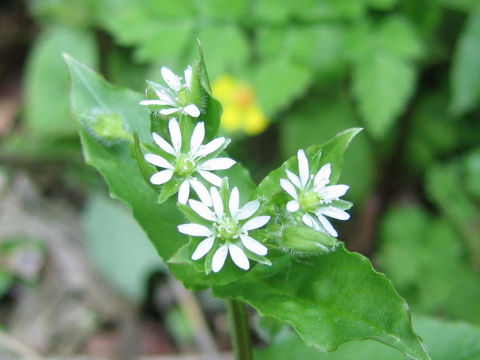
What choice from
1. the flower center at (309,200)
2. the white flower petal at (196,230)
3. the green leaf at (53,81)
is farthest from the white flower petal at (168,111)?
the green leaf at (53,81)

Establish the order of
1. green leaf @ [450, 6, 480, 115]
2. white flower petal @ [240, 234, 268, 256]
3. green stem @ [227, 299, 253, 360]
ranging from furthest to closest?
1. green leaf @ [450, 6, 480, 115]
2. green stem @ [227, 299, 253, 360]
3. white flower petal @ [240, 234, 268, 256]

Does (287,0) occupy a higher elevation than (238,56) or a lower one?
higher

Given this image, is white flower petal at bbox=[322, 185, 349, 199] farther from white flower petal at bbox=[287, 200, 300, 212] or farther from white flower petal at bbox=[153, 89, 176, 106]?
white flower petal at bbox=[153, 89, 176, 106]

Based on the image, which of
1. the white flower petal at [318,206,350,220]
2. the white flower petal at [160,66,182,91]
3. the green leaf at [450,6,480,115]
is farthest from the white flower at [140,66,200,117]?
the green leaf at [450,6,480,115]

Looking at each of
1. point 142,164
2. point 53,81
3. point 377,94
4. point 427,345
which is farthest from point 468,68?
point 53,81

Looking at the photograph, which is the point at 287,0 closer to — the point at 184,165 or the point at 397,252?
the point at 397,252

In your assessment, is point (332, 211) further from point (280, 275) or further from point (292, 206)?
point (280, 275)

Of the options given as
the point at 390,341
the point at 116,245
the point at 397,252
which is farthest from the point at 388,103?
the point at 390,341
